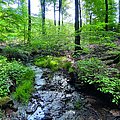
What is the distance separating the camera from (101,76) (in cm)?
632

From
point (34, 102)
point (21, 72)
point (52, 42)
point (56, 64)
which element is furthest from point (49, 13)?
point (34, 102)

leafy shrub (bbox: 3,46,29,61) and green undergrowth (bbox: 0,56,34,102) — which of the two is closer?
green undergrowth (bbox: 0,56,34,102)

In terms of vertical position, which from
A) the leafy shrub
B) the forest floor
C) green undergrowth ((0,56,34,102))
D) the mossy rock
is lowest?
the forest floor

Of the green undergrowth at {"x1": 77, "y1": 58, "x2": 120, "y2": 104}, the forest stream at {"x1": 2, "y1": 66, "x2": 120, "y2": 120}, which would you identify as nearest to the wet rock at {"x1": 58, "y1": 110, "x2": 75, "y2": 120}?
the forest stream at {"x1": 2, "y1": 66, "x2": 120, "y2": 120}

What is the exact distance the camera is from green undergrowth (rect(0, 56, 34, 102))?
6.55m

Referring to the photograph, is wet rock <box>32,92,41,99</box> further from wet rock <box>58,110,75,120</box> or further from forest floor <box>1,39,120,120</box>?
wet rock <box>58,110,75,120</box>

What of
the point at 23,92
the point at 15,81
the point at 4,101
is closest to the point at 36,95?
the point at 23,92

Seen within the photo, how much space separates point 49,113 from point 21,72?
3.03 meters

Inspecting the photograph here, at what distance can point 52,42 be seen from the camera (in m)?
13.8

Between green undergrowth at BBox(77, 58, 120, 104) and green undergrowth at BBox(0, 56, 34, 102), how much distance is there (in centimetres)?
218

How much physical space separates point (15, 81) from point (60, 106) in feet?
7.77

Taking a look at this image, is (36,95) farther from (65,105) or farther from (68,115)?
(68,115)

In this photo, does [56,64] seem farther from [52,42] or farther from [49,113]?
[49,113]

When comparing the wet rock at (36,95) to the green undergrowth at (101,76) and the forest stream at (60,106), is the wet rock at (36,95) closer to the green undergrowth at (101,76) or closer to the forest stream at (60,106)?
the forest stream at (60,106)
